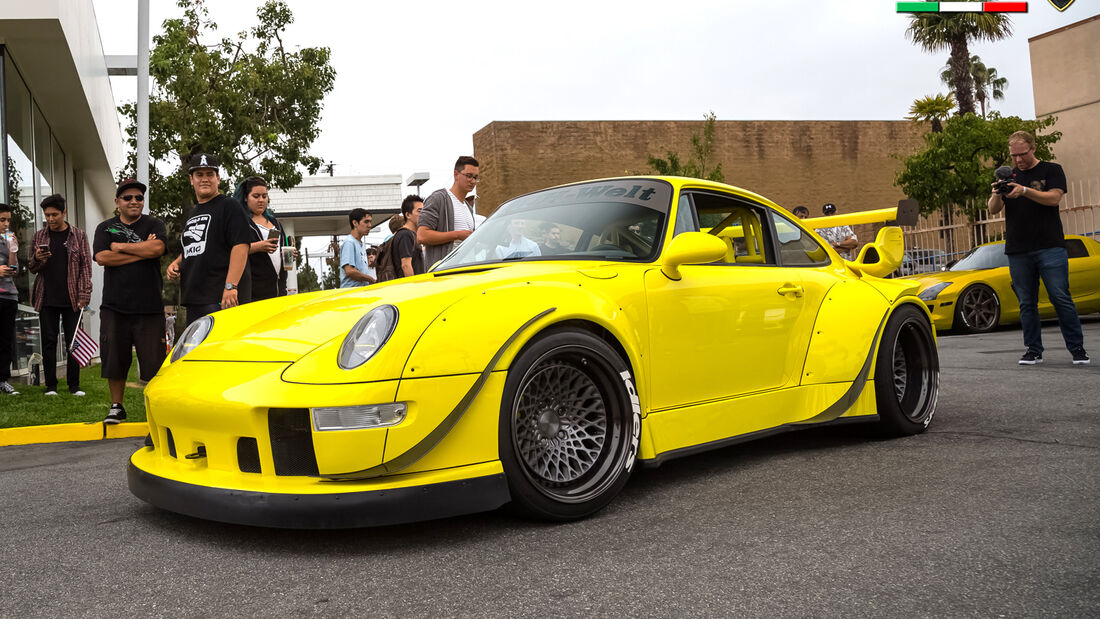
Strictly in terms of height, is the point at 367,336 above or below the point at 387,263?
below

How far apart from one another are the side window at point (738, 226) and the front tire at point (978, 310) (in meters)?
8.46

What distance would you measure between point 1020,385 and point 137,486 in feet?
17.9

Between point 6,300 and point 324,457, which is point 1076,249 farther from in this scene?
point 6,300

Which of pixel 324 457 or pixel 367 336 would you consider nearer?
pixel 324 457

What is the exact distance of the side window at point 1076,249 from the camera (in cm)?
1212

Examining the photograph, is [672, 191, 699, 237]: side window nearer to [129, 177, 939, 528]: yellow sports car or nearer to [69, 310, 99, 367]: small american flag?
[129, 177, 939, 528]: yellow sports car

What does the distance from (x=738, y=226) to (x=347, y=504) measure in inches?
98.4

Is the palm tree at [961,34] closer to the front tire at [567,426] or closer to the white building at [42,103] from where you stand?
the white building at [42,103]

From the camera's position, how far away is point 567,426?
131 inches

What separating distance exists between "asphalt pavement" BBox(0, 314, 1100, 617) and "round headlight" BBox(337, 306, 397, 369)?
0.61 metres

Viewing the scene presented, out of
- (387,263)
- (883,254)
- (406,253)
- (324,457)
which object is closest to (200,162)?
(406,253)

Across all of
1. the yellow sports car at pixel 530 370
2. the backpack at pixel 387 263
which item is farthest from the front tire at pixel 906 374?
the backpack at pixel 387 263

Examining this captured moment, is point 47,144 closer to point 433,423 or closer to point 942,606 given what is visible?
point 433,423

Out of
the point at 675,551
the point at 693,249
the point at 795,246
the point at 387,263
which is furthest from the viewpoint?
the point at 387,263
